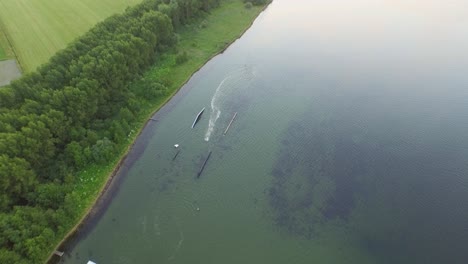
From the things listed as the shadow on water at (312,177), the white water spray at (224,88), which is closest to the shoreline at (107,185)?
the white water spray at (224,88)

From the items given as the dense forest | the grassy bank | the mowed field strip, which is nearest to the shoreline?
the dense forest

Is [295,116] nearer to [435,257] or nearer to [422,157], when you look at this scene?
[422,157]

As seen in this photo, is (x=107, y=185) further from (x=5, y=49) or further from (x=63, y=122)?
(x=5, y=49)

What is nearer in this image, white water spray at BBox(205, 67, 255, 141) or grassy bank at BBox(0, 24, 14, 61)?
white water spray at BBox(205, 67, 255, 141)

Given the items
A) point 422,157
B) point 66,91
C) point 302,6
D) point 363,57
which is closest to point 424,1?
point 302,6

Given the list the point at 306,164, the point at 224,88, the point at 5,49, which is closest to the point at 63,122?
the point at 224,88

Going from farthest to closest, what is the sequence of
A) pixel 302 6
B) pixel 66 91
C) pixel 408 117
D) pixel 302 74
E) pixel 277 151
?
pixel 302 6 → pixel 302 74 → pixel 408 117 → pixel 277 151 → pixel 66 91

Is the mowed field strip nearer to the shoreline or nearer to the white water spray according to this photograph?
the shoreline
